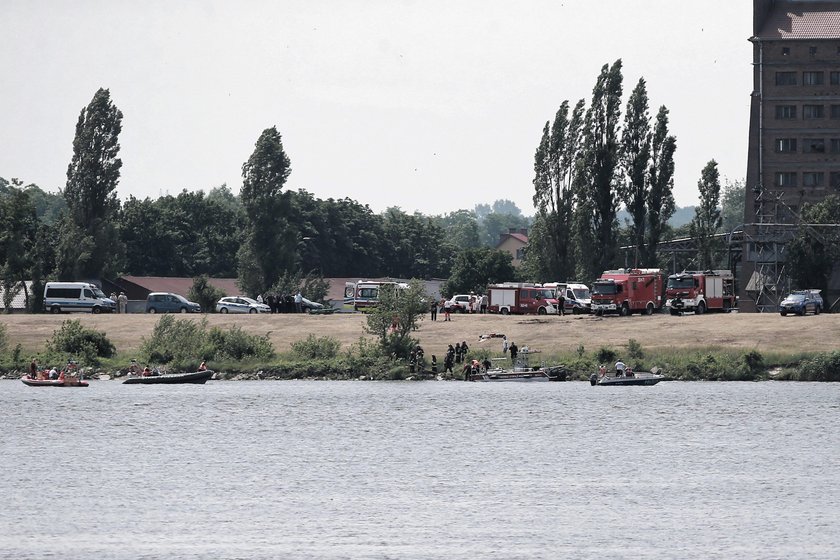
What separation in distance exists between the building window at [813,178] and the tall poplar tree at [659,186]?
24.5 m

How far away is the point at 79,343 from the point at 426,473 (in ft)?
178

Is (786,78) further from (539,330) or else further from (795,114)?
(539,330)

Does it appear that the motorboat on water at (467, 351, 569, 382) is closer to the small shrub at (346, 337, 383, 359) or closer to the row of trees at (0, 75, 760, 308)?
the small shrub at (346, 337, 383, 359)

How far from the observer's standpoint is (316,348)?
346 ft

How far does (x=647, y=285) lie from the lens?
112812 mm

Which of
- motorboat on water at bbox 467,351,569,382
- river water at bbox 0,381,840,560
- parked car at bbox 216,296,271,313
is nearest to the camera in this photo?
river water at bbox 0,381,840,560

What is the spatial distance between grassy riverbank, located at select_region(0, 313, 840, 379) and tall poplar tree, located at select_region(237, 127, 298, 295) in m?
19.5

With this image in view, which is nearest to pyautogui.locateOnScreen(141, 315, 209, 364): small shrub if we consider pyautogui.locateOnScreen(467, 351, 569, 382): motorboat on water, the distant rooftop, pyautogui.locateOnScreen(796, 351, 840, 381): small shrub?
pyautogui.locateOnScreen(467, 351, 569, 382): motorboat on water

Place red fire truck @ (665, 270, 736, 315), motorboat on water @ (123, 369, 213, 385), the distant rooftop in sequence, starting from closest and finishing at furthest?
motorboat on water @ (123, 369, 213, 385) → red fire truck @ (665, 270, 736, 315) → the distant rooftop

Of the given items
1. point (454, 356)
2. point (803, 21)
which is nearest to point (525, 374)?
point (454, 356)

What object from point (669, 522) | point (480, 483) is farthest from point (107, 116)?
point (669, 522)

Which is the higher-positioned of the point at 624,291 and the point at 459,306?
the point at 624,291

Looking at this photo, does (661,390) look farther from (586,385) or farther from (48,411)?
(48,411)

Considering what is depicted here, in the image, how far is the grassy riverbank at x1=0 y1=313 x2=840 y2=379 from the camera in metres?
96.8
